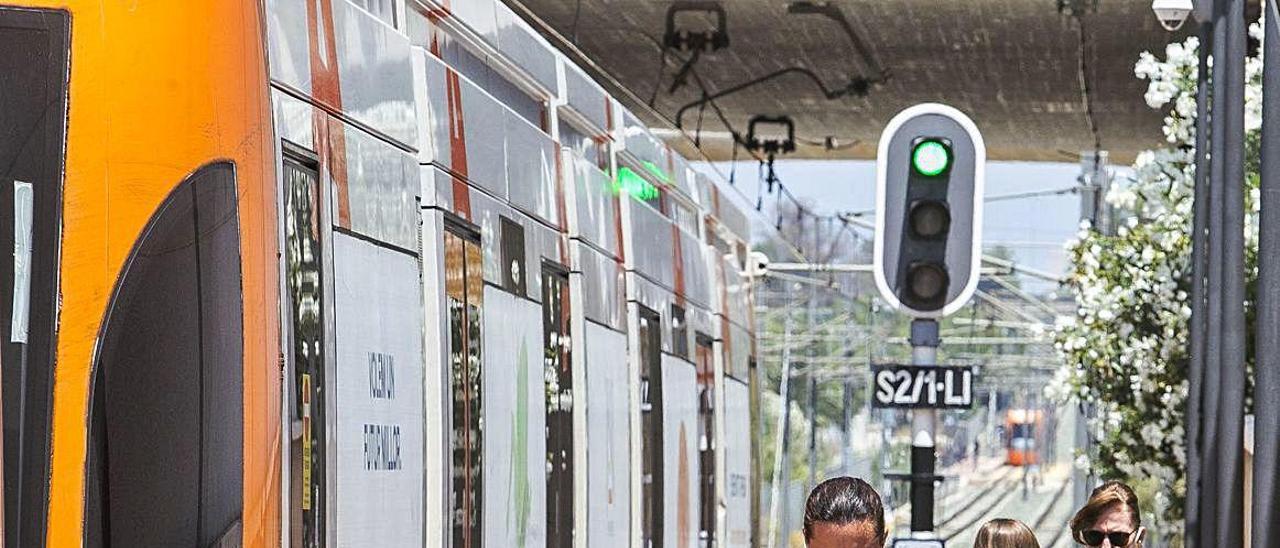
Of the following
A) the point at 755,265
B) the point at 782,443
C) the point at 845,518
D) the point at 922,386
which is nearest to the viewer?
the point at 845,518

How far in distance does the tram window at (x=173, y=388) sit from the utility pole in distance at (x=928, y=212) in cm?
472

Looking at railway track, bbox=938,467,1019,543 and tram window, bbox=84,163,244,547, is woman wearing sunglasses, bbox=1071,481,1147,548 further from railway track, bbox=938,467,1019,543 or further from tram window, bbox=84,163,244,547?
railway track, bbox=938,467,1019,543

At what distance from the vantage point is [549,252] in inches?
301

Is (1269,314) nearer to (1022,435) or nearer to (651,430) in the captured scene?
(651,430)

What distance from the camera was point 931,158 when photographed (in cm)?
909

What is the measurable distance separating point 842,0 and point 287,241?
37.1ft

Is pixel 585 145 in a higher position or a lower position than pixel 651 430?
higher

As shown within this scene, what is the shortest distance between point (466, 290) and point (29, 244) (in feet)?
7.08

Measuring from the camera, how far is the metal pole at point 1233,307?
10.3 meters

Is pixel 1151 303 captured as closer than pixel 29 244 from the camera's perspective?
No

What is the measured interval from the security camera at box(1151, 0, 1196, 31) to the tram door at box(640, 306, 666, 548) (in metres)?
3.19

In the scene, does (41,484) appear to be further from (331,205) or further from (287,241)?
(331,205)

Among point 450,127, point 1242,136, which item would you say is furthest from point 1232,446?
point 450,127

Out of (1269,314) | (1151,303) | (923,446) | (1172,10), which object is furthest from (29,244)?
(1151,303)
